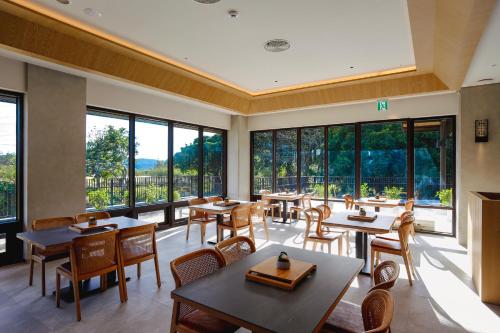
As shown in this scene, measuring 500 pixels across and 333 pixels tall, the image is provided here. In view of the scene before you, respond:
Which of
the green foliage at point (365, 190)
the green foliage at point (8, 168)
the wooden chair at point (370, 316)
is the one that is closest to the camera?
the wooden chair at point (370, 316)

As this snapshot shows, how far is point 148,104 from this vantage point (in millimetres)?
6289

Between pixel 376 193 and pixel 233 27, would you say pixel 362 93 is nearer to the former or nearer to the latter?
pixel 376 193

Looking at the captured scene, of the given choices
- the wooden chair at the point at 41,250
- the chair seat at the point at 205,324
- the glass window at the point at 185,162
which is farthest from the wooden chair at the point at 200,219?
the chair seat at the point at 205,324

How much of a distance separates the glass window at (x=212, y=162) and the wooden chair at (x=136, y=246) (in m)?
4.32

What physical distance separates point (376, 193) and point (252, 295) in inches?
237

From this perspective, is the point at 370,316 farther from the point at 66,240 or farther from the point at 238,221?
the point at 238,221

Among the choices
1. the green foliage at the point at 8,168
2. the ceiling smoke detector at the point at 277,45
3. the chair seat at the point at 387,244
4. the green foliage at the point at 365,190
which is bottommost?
the chair seat at the point at 387,244

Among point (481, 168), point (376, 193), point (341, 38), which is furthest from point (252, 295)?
point (376, 193)

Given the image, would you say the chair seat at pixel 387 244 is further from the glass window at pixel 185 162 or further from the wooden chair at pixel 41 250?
the glass window at pixel 185 162

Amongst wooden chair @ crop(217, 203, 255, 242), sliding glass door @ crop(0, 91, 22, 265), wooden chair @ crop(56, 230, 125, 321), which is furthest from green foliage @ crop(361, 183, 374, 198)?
sliding glass door @ crop(0, 91, 22, 265)

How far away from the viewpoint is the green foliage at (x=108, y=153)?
5492 mm

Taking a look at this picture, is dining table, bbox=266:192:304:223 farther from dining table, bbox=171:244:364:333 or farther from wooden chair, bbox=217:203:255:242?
dining table, bbox=171:244:364:333

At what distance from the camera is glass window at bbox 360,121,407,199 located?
6688 mm

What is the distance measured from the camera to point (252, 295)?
1.73 m
